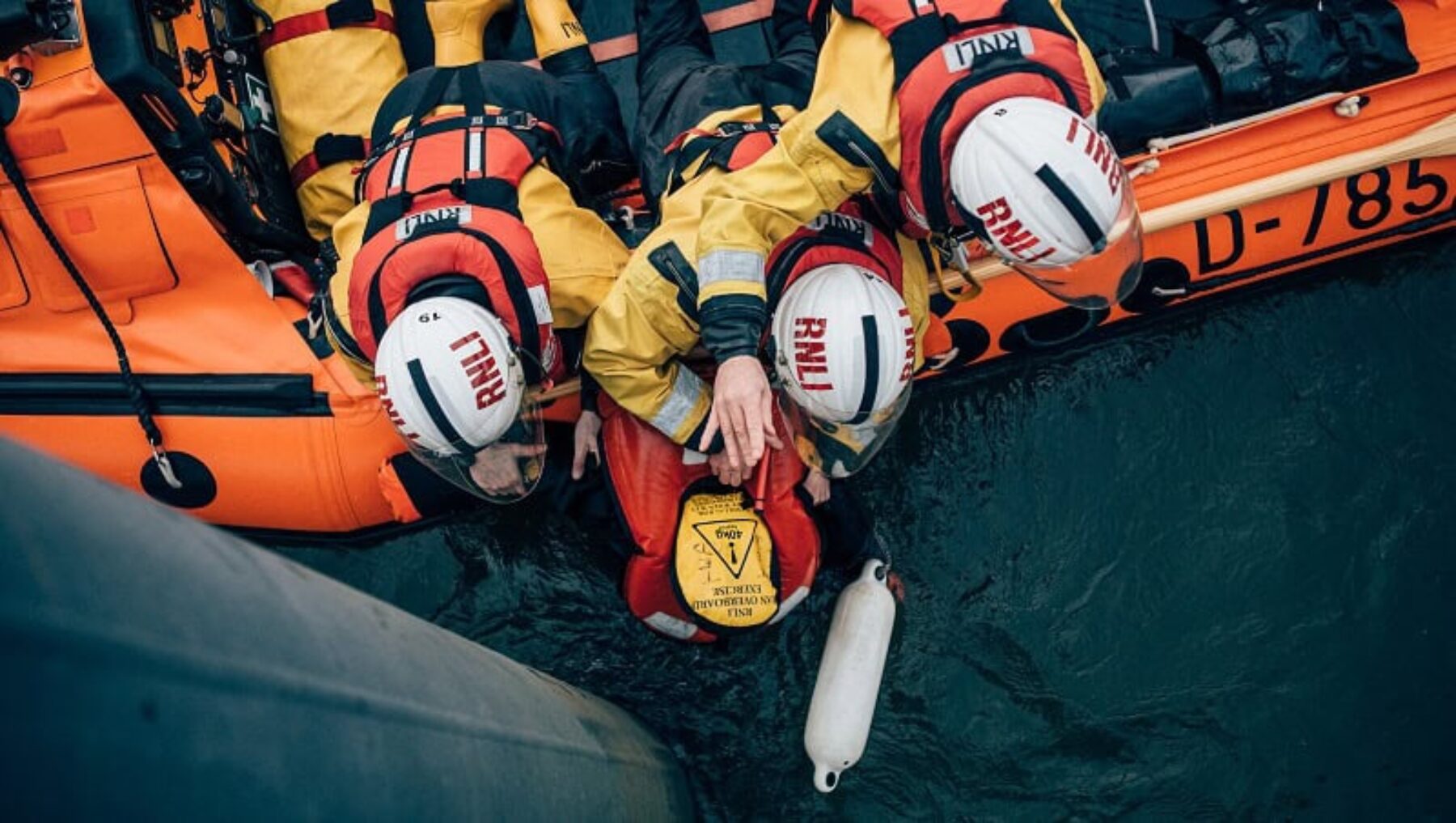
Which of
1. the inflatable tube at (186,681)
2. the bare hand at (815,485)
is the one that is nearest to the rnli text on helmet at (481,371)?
the bare hand at (815,485)

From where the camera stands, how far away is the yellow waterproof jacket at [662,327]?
2707mm

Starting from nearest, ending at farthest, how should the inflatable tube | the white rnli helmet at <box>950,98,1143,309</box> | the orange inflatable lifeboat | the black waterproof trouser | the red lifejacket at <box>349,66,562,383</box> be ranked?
the inflatable tube, the white rnli helmet at <box>950,98,1143,309</box>, the red lifejacket at <box>349,66,562,383</box>, the orange inflatable lifeboat, the black waterproof trouser

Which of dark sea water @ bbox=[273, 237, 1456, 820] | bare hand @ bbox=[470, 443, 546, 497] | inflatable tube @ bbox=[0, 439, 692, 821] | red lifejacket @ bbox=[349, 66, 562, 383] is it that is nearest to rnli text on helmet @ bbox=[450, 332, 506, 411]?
red lifejacket @ bbox=[349, 66, 562, 383]

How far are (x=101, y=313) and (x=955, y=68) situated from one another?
7.78ft

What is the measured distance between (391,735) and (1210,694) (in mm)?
3239

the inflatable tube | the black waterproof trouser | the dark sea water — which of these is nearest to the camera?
the inflatable tube

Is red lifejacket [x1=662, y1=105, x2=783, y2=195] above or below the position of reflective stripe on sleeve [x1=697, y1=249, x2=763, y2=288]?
above

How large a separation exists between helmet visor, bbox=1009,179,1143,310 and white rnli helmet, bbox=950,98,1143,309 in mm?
11

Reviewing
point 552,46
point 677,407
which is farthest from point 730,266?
point 552,46

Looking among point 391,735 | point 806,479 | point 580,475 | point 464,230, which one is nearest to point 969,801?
point 806,479

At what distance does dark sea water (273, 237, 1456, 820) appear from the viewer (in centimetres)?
367

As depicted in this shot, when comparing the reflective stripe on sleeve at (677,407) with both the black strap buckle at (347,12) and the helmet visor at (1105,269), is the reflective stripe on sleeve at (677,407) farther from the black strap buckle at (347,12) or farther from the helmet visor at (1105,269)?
the black strap buckle at (347,12)

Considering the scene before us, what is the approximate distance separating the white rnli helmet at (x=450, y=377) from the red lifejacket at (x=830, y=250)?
0.65 m

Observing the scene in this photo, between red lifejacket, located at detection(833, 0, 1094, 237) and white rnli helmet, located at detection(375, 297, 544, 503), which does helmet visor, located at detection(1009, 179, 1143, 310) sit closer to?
red lifejacket, located at detection(833, 0, 1094, 237)
